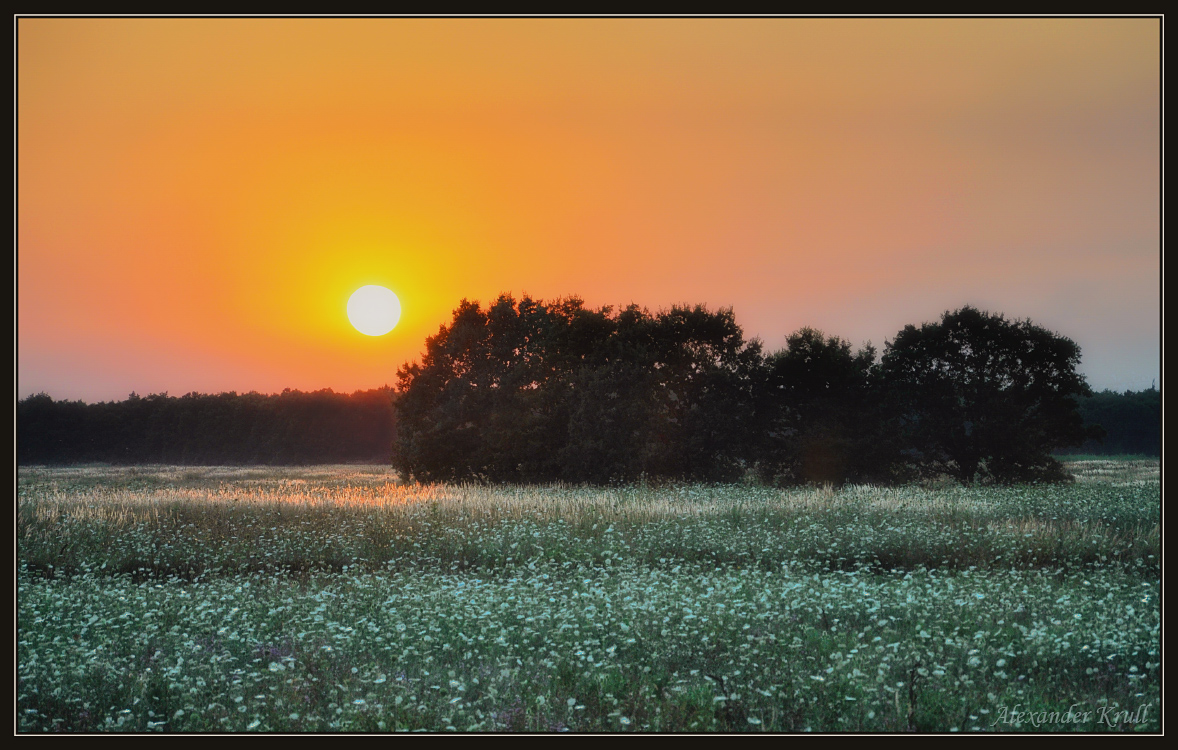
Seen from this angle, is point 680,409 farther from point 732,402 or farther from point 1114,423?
point 1114,423

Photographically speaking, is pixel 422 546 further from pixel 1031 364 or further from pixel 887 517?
pixel 1031 364

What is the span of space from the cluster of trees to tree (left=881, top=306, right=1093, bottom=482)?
52 millimetres

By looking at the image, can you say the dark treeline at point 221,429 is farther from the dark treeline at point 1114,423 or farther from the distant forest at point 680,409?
the dark treeline at point 1114,423

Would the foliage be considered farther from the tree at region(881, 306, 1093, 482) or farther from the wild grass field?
the wild grass field

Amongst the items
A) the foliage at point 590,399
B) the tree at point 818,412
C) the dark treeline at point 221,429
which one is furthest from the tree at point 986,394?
the dark treeline at point 221,429

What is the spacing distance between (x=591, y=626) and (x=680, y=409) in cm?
2456

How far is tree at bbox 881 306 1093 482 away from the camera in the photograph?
29.3m

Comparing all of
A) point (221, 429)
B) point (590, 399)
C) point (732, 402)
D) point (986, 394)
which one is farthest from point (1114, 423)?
point (221, 429)

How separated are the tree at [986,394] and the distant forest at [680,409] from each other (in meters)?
0.08

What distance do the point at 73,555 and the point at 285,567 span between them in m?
4.06

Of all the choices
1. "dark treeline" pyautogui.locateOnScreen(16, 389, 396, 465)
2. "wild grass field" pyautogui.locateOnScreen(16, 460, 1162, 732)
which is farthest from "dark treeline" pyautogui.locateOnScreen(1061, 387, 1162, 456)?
"dark treeline" pyautogui.locateOnScreen(16, 389, 396, 465)

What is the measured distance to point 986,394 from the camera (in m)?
29.8

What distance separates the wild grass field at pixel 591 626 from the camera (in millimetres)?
6426

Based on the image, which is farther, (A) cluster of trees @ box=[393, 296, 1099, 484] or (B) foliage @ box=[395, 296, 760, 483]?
(B) foliage @ box=[395, 296, 760, 483]
